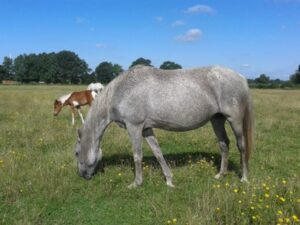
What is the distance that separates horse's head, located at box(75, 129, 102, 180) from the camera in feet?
22.6

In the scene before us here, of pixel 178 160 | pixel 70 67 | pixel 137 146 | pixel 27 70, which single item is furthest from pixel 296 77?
pixel 137 146

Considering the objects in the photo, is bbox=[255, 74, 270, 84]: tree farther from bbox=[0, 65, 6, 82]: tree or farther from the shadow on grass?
the shadow on grass

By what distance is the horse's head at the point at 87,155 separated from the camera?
6.89 m

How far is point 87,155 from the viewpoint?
22.7 feet

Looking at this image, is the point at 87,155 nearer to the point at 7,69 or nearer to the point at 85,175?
the point at 85,175

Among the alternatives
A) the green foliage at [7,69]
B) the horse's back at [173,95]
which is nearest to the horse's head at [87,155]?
the horse's back at [173,95]

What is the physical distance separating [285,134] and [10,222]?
1012 centimetres

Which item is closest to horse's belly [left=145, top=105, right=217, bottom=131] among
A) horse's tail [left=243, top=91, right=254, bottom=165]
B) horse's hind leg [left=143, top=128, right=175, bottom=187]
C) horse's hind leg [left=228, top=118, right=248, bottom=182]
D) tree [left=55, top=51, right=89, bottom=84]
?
horse's hind leg [left=143, top=128, right=175, bottom=187]

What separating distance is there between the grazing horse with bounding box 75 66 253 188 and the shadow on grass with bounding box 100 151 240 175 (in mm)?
1091

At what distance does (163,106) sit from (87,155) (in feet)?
6.08

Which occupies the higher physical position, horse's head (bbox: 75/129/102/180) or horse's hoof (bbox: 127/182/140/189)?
horse's head (bbox: 75/129/102/180)

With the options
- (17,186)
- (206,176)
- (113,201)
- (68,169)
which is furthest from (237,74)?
(17,186)

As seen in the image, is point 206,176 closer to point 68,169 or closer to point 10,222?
point 68,169

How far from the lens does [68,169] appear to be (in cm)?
741
